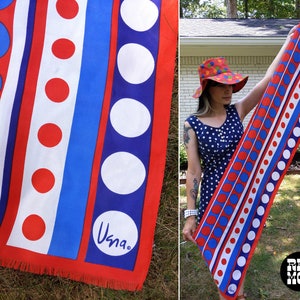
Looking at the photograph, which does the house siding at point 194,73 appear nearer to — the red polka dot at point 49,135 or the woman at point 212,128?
the woman at point 212,128

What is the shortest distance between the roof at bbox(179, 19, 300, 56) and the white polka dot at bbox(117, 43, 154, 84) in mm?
1732

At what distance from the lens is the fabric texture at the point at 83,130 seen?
1.67 metres

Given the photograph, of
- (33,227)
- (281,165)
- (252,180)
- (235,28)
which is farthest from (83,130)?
(235,28)

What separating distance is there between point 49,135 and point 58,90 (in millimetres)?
194

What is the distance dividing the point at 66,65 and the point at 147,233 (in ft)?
2.66

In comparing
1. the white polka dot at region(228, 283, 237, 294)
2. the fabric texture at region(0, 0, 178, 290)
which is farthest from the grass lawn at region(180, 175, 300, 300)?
the fabric texture at region(0, 0, 178, 290)

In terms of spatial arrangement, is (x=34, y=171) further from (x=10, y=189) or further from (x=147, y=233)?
(x=147, y=233)

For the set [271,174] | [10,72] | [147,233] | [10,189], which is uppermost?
[10,72]

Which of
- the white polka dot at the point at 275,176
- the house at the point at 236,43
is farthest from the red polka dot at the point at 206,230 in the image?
the house at the point at 236,43

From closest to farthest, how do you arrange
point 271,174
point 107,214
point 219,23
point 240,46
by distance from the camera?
point 271,174, point 107,214, point 240,46, point 219,23

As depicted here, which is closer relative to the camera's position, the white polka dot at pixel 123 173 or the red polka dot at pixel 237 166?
the red polka dot at pixel 237 166

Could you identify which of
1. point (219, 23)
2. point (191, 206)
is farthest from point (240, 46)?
point (191, 206)

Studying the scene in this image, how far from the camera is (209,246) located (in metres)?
1.65

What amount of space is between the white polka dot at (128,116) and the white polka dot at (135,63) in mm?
99
